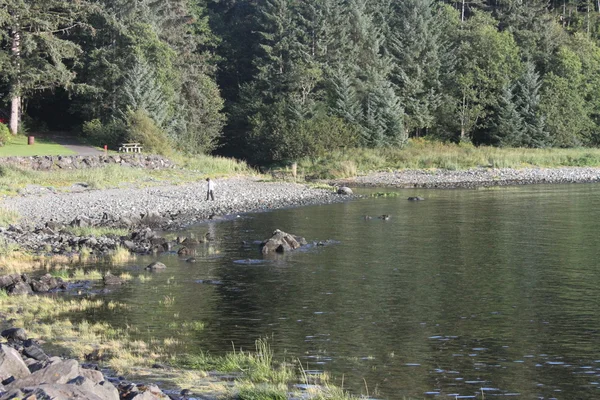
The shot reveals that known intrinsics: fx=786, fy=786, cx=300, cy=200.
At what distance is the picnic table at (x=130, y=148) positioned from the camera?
2322 inches

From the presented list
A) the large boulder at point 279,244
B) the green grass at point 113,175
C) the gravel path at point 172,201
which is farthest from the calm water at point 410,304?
the green grass at point 113,175

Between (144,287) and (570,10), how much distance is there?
9594 centimetres

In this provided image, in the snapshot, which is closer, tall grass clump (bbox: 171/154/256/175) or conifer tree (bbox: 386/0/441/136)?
tall grass clump (bbox: 171/154/256/175)

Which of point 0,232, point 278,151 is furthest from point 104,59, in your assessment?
point 0,232

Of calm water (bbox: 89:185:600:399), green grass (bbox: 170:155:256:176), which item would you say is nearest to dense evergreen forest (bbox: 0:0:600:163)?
green grass (bbox: 170:155:256:176)

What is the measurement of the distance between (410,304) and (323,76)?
66.7m

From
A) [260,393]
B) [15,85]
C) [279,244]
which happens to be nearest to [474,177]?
[15,85]

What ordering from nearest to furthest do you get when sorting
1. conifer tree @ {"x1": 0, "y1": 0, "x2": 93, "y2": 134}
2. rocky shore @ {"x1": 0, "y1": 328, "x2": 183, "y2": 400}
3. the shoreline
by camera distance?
rocky shore @ {"x1": 0, "y1": 328, "x2": 183, "y2": 400}
the shoreline
conifer tree @ {"x1": 0, "y1": 0, "x2": 93, "y2": 134}

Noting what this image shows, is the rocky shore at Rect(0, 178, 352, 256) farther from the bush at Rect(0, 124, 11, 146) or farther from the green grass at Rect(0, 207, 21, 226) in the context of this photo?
the bush at Rect(0, 124, 11, 146)

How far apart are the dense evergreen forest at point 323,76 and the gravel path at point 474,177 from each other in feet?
37.5

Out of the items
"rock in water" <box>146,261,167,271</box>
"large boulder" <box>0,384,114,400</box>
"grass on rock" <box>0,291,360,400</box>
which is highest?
"large boulder" <box>0,384,114,400</box>

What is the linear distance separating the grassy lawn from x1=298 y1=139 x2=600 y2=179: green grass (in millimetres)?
20776

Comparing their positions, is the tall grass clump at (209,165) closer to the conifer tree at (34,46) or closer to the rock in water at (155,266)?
the conifer tree at (34,46)

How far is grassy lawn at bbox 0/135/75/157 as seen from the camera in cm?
5312
